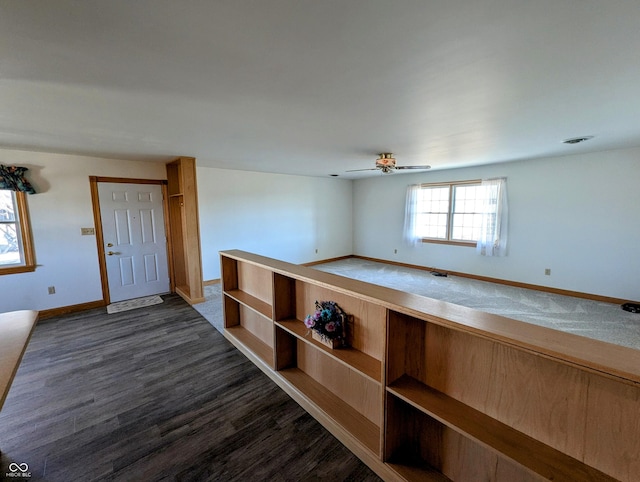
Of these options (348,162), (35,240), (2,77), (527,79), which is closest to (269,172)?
(348,162)

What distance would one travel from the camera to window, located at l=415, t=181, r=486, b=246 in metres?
5.68

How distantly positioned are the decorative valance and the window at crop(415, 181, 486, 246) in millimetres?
6934

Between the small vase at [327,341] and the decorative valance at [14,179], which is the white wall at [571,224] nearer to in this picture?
the small vase at [327,341]

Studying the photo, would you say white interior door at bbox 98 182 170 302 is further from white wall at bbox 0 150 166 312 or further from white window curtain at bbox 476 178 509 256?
white window curtain at bbox 476 178 509 256

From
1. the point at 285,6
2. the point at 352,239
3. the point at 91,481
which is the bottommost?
the point at 91,481

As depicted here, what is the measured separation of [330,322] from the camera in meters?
1.82

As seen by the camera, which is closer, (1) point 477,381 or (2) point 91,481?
(1) point 477,381

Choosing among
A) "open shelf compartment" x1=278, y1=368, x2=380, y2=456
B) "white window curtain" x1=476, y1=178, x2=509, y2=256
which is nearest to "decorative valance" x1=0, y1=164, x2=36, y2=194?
"open shelf compartment" x1=278, y1=368, x2=380, y2=456

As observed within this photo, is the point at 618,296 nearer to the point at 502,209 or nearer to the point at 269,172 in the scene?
the point at 502,209

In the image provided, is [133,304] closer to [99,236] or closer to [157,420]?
[99,236]

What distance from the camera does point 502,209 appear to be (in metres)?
5.16

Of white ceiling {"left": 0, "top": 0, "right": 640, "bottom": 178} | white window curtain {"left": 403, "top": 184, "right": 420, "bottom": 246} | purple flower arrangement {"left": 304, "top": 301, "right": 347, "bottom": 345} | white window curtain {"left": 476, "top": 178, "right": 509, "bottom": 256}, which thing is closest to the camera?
white ceiling {"left": 0, "top": 0, "right": 640, "bottom": 178}

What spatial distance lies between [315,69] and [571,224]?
5222 mm

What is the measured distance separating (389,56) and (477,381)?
1.69m
